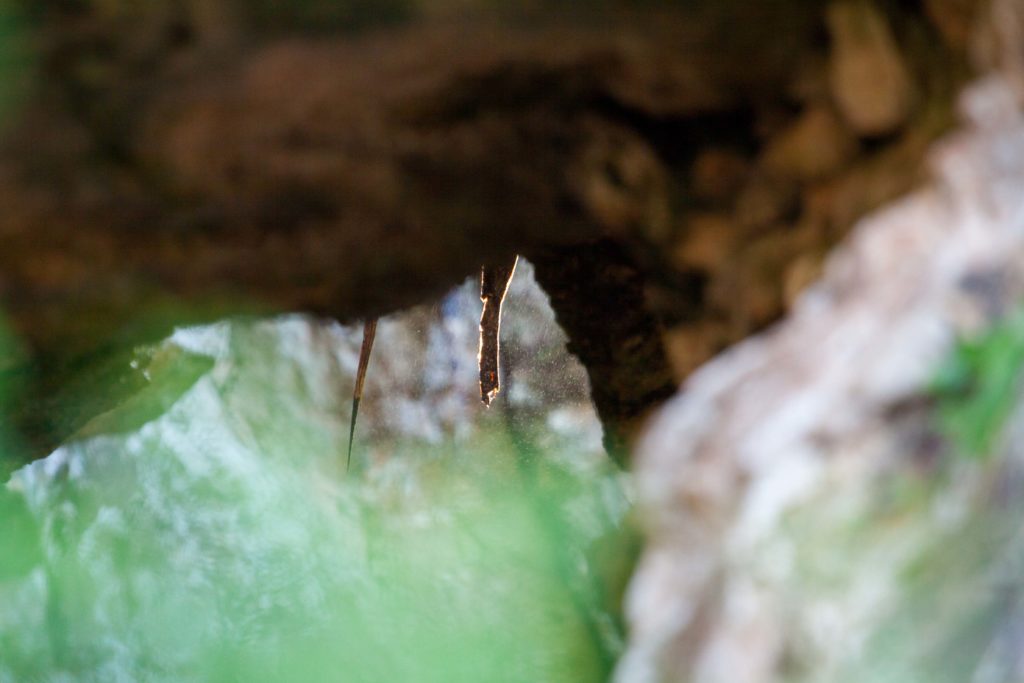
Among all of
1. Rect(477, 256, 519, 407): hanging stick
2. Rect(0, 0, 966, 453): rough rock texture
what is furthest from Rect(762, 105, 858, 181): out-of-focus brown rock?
Rect(477, 256, 519, 407): hanging stick

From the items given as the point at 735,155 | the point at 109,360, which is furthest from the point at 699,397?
the point at 109,360

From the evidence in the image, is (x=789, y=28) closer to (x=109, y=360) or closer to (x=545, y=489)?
(x=109, y=360)

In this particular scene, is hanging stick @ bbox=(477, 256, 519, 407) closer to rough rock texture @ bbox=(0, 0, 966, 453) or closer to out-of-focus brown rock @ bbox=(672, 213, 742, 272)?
rough rock texture @ bbox=(0, 0, 966, 453)

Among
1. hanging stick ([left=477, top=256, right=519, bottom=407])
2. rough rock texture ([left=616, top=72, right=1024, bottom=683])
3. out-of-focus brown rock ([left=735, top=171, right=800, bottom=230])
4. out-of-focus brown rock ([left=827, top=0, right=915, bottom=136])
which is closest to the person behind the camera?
rough rock texture ([left=616, top=72, right=1024, bottom=683])

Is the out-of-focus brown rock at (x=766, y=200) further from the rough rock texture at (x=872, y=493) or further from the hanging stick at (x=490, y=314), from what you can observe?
the hanging stick at (x=490, y=314)

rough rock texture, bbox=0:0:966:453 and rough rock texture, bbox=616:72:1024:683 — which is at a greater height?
rough rock texture, bbox=0:0:966:453

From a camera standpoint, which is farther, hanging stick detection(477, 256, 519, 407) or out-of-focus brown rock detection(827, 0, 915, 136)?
hanging stick detection(477, 256, 519, 407)

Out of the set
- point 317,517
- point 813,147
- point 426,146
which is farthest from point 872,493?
point 317,517
